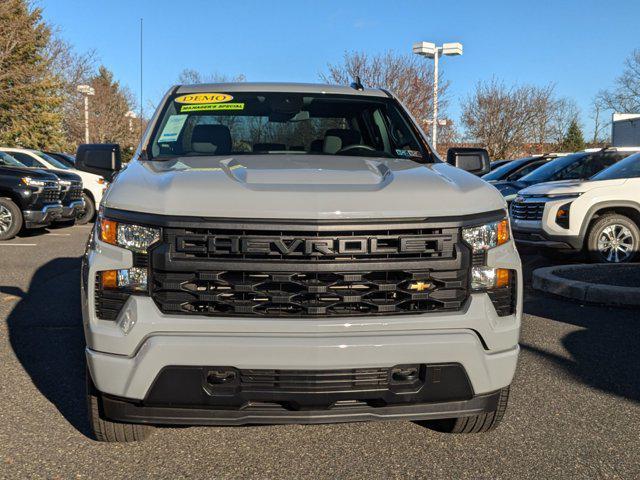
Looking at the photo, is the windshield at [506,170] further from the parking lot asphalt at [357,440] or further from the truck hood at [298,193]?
the truck hood at [298,193]

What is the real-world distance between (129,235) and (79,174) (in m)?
14.5

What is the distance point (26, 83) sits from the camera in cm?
3061

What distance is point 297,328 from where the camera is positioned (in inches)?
106

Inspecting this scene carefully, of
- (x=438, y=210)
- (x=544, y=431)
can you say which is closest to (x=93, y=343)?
(x=438, y=210)

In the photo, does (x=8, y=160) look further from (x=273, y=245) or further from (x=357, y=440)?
(x=273, y=245)

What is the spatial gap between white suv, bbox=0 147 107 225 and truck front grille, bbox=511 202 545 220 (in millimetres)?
9976

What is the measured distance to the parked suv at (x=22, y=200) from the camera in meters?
12.3

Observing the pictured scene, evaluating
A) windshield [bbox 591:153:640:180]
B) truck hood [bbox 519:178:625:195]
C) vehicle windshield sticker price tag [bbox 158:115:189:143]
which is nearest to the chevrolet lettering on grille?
vehicle windshield sticker price tag [bbox 158:115:189:143]

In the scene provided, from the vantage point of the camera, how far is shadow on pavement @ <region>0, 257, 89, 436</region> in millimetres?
3910

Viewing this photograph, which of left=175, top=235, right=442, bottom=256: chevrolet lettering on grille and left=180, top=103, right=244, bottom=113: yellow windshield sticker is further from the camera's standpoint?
left=180, top=103, right=244, bottom=113: yellow windshield sticker

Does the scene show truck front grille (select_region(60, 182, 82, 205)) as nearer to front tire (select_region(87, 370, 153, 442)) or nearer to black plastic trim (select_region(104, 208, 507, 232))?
front tire (select_region(87, 370, 153, 442))

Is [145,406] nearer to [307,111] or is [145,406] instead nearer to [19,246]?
[307,111]

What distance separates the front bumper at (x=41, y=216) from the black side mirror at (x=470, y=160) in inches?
406

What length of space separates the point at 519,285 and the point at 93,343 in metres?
1.89
